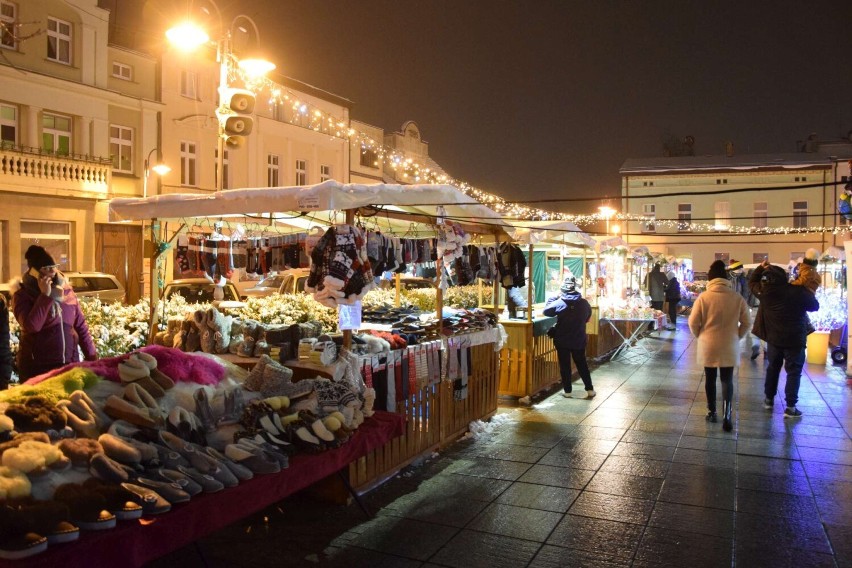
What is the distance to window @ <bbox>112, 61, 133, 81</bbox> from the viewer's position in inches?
883

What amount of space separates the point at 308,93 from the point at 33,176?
12447mm

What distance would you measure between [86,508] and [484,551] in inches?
99.8

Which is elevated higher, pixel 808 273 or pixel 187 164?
pixel 187 164

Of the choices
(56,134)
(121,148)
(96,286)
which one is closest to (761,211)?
(121,148)

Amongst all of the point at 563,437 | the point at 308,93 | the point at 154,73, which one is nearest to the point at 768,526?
the point at 563,437

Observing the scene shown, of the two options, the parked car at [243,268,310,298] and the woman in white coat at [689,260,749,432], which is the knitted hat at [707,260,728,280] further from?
the parked car at [243,268,310,298]

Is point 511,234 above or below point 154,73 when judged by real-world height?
below

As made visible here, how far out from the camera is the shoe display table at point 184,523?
9.71 feet

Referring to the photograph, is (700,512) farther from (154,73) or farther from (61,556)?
(154,73)

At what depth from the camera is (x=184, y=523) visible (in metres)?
3.46

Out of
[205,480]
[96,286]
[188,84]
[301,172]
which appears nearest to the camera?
[205,480]

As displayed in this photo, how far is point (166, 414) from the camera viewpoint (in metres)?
4.47

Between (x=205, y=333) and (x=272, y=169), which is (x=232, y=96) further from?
(x=272, y=169)

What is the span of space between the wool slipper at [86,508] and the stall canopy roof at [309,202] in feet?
9.03
